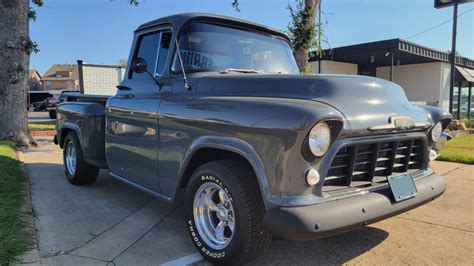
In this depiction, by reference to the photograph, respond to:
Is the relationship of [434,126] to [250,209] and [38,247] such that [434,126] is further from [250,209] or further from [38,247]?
[38,247]

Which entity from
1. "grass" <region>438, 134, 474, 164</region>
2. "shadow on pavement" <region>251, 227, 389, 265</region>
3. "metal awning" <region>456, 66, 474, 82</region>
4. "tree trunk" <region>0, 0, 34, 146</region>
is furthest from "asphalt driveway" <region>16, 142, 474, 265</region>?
"metal awning" <region>456, 66, 474, 82</region>

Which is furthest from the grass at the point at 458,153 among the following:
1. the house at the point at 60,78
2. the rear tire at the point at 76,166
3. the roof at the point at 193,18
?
the house at the point at 60,78

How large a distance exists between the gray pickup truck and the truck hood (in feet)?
0.04

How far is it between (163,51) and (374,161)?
2307mm

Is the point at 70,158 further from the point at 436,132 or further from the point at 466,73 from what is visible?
the point at 466,73

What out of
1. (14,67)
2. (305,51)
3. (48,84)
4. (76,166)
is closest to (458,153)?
(305,51)

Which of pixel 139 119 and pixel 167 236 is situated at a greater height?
pixel 139 119

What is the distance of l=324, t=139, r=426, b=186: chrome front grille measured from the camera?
2740 millimetres

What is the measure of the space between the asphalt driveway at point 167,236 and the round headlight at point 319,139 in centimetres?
111

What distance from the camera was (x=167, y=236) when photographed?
3734 millimetres

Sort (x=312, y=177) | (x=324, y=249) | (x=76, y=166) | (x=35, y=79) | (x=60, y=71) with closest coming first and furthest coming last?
1. (x=312, y=177)
2. (x=324, y=249)
3. (x=76, y=166)
4. (x=35, y=79)
5. (x=60, y=71)

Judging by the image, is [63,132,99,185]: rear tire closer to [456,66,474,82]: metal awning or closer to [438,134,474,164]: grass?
[438,134,474,164]: grass

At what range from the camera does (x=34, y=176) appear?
6.09m

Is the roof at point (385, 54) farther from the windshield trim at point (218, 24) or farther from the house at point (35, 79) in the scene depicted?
the house at point (35, 79)
